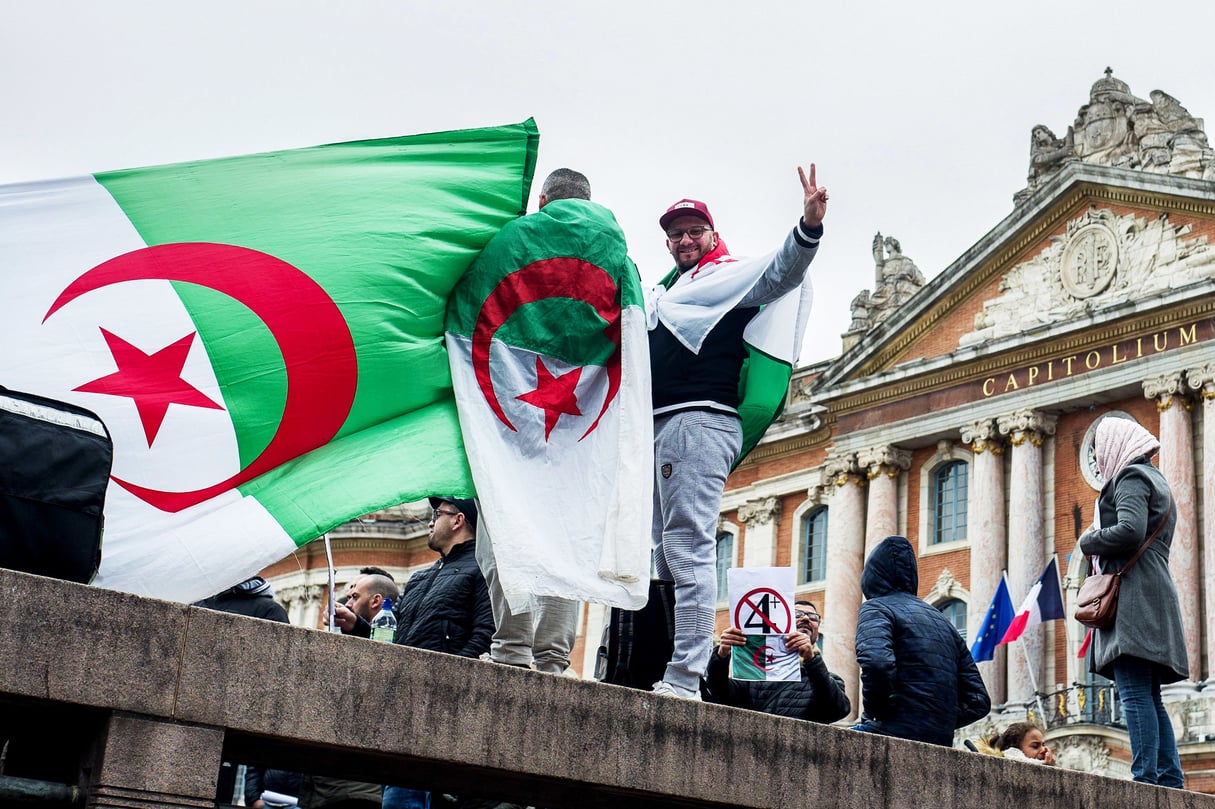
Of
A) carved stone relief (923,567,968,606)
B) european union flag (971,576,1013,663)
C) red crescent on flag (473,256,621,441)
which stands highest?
carved stone relief (923,567,968,606)

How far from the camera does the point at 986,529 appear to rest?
1118 inches

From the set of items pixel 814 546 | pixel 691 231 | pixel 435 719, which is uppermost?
pixel 814 546

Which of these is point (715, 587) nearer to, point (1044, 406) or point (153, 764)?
point (153, 764)

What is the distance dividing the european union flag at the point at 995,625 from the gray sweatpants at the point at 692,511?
1840cm

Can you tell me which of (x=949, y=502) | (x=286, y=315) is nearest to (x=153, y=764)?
(x=286, y=315)

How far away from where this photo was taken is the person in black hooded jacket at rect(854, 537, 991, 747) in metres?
6.81

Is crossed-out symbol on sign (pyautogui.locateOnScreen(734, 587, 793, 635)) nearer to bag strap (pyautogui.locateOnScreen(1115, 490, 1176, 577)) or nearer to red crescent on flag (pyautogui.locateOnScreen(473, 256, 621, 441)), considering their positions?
red crescent on flag (pyautogui.locateOnScreen(473, 256, 621, 441))

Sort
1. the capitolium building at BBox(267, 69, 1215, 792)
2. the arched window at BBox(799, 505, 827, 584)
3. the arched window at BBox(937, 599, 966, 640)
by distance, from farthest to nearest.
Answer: the arched window at BBox(799, 505, 827, 584), the arched window at BBox(937, 599, 966, 640), the capitolium building at BBox(267, 69, 1215, 792)

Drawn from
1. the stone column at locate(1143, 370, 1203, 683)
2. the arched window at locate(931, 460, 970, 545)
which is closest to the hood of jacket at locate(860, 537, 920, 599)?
the stone column at locate(1143, 370, 1203, 683)

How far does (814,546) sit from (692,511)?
26901mm

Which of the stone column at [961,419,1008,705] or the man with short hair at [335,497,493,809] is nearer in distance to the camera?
the man with short hair at [335,497,493,809]

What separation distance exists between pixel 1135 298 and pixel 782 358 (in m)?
21.6

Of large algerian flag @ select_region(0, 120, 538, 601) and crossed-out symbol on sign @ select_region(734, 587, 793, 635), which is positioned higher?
large algerian flag @ select_region(0, 120, 538, 601)

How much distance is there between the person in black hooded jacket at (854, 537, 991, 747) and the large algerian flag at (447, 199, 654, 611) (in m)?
1.33
